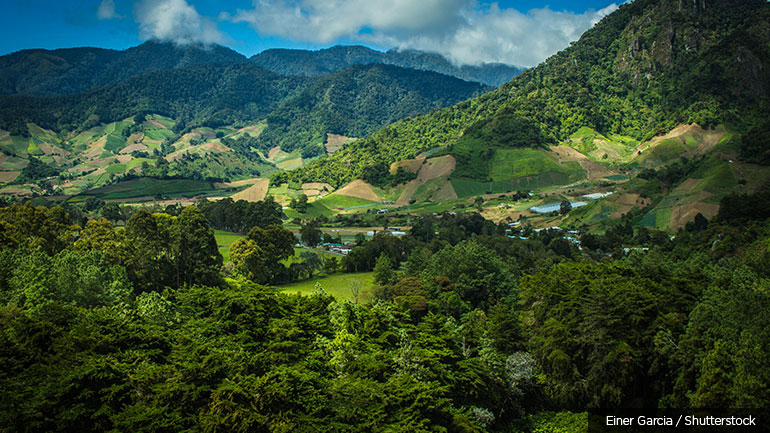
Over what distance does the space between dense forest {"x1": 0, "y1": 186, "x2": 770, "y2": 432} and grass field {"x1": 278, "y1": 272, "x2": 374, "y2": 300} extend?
3.58 meters

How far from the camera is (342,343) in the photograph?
112 ft

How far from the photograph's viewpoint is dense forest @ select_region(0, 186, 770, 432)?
25.2 metres

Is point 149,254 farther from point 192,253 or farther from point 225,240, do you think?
point 225,240

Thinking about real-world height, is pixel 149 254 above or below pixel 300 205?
below

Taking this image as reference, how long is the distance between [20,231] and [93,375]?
133ft

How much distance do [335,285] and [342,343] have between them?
37493mm

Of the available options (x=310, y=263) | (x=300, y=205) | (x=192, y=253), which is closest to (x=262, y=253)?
(x=310, y=263)

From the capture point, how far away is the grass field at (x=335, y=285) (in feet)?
A: 213

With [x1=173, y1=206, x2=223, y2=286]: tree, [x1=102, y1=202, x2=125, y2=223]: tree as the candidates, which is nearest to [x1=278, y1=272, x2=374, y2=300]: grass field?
[x1=173, y1=206, x2=223, y2=286]: tree

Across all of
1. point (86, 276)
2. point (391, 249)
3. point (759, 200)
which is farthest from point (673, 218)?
point (86, 276)

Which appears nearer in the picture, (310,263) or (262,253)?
(262,253)

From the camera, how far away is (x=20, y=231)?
56906mm

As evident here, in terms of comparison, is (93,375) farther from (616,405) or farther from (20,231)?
(20,231)

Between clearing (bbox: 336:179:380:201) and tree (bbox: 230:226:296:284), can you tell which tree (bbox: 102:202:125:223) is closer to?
tree (bbox: 230:226:296:284)
